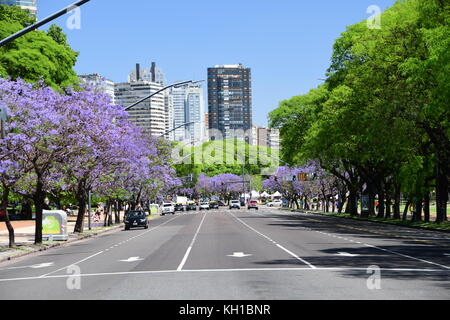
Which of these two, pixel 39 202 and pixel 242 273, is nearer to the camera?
pixel 242 273

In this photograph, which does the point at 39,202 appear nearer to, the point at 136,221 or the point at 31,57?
the point at 31,57

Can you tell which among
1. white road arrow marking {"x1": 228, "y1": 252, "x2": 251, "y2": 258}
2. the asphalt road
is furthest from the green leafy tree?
white road arrow marking {"x1": 228, "y1": 252, "x2": 251, "y2": 258}

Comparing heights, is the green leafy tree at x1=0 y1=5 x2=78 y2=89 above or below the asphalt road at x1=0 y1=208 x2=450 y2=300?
above

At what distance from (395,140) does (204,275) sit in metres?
31.0

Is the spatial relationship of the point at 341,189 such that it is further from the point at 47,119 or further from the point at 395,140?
the point at 47,119

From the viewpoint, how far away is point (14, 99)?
37156mm

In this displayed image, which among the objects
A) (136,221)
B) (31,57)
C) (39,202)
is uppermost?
(31,57)

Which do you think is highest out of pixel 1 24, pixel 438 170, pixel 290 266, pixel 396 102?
pixel 1 24

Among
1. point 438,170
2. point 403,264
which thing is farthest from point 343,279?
point 438,170

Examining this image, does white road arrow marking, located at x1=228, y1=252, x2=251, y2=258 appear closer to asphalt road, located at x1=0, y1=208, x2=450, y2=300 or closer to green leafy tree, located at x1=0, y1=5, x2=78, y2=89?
asphalt road, located at x1=0, y1=208, x2=450, y2=300

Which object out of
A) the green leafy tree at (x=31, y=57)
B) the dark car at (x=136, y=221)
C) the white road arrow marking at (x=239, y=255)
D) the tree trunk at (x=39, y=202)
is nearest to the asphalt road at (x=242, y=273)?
the white road arrow marking at (x=239, y=255)

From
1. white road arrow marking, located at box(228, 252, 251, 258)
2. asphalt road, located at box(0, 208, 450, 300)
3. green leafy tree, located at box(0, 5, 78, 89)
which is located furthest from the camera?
green leafy tree, located at box(0, 5, 78, 89)

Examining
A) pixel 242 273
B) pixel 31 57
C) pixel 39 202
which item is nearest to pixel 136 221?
pixel 31 57

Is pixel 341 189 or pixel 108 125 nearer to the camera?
pixel 108 125
